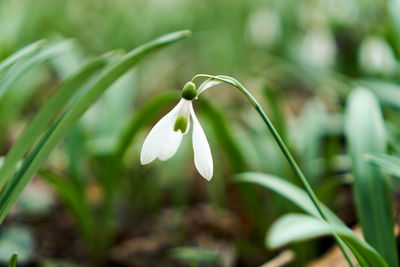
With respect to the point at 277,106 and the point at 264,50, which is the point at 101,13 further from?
the point at 277,106

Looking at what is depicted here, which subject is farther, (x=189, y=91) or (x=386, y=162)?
(x=386, y=162)

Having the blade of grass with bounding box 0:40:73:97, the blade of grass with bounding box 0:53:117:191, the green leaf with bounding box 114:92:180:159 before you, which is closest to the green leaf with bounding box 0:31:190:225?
the blade of grass with bounding box 0:53:117:191

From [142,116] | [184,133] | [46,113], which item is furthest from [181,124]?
[142,116]

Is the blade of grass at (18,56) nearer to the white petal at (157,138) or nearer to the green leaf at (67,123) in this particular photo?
the green leaf at (67,123)

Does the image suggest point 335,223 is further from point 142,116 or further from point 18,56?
point 18,56

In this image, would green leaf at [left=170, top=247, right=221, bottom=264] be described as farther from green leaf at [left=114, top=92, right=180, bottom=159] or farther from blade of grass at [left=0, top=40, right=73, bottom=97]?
blade of grass at [left=0, top=40, right=73, bottom=97]

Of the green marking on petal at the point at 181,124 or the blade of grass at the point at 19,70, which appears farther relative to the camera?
the blade of grass at the point at 19,70

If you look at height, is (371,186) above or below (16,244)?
below

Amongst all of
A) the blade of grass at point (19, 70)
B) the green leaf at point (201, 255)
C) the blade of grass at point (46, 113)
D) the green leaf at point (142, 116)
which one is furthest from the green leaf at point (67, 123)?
the green leaf at point (201, 255)
